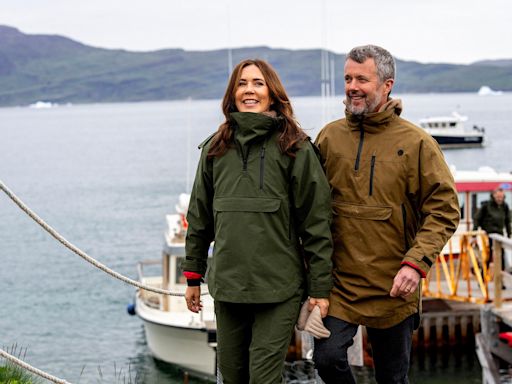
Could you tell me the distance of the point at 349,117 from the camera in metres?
4.35

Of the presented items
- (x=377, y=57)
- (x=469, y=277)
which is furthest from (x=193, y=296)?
(x=469, y=277)

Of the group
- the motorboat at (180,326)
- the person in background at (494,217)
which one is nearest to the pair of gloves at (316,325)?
the person in background at (494,217)

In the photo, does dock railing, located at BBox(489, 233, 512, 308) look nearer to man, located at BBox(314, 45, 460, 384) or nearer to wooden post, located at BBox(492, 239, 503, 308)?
wooden post, located at BBox(492, 239, 503, 308)

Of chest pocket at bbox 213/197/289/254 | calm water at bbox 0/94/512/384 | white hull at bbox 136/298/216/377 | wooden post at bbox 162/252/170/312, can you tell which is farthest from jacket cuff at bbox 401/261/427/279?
wooden post at bbox 162/252/170/312

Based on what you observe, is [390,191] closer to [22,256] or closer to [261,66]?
[261,66]

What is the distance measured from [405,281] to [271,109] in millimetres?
980

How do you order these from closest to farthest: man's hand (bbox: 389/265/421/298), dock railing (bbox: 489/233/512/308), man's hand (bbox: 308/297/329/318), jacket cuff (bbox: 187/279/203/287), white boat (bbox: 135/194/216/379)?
man's hand (bbox: 389/265/421/298)
man's hand (bbox: 308/297/329/318)
jacket cuff (bbox: 187/279/203/287)
dock railing (bbox: 489/233/512/308)
white boat (bbox: 135/194/216/379)

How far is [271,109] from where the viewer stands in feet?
14.4

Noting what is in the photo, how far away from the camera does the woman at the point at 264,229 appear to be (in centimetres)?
415

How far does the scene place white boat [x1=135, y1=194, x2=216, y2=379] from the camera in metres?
18.7

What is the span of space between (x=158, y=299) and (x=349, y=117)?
52.3ft

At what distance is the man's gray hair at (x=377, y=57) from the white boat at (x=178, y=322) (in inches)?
558

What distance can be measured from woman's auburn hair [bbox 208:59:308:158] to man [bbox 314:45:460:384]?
251mm

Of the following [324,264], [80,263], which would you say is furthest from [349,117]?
[80,263]
